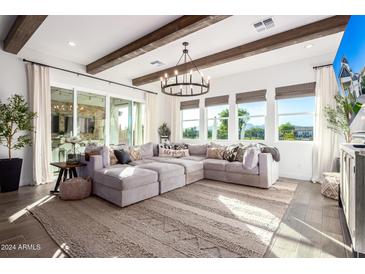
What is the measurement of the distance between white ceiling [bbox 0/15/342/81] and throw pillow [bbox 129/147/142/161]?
6.98ft

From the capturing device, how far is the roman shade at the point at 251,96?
4.97 metres

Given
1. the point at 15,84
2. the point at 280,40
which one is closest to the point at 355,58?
the point at 280,40

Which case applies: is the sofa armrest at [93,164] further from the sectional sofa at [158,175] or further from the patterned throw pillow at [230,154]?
the patterned throw pillow at [230,154]

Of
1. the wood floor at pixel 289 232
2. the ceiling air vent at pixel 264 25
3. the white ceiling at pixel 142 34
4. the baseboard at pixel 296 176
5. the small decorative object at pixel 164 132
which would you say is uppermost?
the white ceiling at pixel 142 34

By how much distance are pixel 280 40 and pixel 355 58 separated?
1133mm

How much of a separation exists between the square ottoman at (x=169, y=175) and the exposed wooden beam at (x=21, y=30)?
2.64m

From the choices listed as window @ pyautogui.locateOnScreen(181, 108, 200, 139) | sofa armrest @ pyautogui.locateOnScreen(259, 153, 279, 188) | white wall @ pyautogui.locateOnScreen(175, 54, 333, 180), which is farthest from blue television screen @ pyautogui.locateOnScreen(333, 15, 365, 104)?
window @ pyautogui.locateOnScreen(181, 108, 200, 139)

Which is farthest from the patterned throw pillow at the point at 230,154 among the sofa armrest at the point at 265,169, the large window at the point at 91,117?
the large window at the point at 91,117

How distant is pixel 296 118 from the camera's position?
4648 millimetres

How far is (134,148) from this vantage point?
4.39 m

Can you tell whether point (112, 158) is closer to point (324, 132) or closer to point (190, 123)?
point (190, 123)

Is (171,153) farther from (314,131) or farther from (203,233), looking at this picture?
(314,131)

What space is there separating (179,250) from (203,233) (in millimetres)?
396

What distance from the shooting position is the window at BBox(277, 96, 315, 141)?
4.46m
